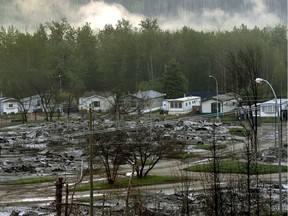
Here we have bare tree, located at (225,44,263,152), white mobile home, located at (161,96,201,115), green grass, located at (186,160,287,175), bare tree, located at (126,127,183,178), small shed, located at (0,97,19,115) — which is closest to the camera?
green grass, located at (186,160,287,175)

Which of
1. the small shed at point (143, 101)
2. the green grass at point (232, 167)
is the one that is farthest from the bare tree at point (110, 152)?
the small shed at point (143, 101)

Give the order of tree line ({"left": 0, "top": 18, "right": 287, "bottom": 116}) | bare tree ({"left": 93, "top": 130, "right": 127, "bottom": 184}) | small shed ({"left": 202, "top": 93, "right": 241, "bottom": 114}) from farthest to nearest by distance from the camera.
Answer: tree line ({"left": 0, "top": 18, "right": 287, "bottom": 116}), small shed ({"left": 202, "top": 93, "right": 241, "bottom": 114}), bare tree ({"left": 93, "top": 130, "right": 127, "bottom": 184})

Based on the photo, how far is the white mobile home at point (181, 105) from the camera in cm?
4894

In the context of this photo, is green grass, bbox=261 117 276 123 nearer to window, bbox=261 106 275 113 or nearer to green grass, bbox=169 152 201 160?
window, bbox=261 106 275 113

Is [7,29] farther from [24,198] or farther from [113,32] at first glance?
[24,198]

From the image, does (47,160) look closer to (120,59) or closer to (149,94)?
(149,94)

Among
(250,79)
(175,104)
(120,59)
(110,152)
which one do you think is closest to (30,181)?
(110,152)

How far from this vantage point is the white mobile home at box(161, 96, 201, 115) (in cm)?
4894

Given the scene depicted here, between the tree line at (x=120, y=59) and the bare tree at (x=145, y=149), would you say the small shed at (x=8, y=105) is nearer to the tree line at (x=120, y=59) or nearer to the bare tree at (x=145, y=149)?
the tree line at (x=120, y=59)

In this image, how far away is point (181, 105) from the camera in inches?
1924

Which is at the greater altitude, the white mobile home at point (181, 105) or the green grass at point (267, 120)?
the white mobile home at point (181, 105)

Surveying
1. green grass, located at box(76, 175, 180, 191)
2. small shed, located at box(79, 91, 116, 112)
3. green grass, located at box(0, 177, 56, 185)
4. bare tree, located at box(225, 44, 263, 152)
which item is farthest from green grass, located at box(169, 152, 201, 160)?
small shed, located at box(79, 91, 116, 112)

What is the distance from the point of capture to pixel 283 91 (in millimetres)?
53000

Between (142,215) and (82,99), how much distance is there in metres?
44.2
